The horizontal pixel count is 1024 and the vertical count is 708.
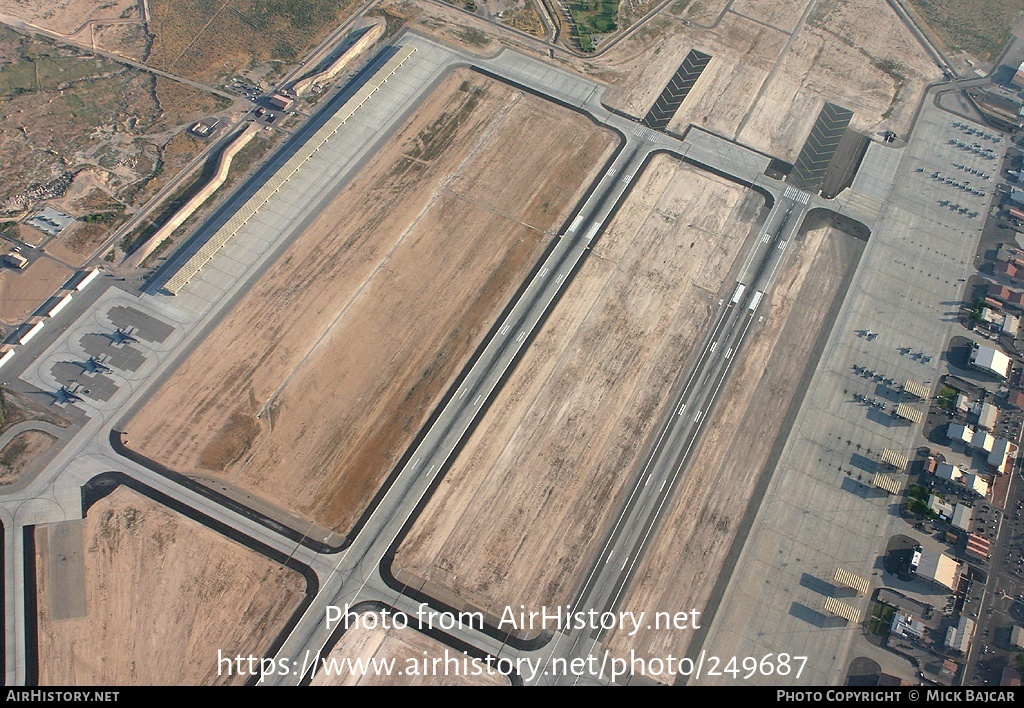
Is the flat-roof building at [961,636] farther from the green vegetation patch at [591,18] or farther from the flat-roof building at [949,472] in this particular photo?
the green vegetation patch at [591,18]

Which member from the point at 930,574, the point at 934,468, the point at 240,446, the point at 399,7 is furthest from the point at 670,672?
the point at 399,7

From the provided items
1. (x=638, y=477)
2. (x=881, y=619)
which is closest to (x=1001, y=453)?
(x=881, y=619)

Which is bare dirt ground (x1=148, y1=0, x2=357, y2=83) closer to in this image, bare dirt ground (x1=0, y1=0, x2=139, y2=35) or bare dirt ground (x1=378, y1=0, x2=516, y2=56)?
bare dirt ground (x1=0, y1=0, x2=139, y2=35)

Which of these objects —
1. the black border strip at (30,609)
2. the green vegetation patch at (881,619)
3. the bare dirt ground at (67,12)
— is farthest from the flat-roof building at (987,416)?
the bare dirt ground at (67,12)

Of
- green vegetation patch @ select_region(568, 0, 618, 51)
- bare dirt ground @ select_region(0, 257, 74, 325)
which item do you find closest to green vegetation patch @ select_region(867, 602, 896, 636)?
green vegetation patch @ select_region(568, 0, 618, 51)

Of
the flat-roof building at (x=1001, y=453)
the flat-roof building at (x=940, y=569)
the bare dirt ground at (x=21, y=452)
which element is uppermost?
the flat-roof building at (x=1001, y=453)
